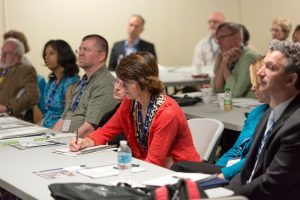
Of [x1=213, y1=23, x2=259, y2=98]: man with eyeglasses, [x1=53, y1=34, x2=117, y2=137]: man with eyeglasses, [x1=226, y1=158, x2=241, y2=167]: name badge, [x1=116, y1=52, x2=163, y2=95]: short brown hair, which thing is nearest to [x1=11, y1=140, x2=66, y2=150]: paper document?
[x1=53, y1=34, x2=117, y2=137]: man with eyeglasses

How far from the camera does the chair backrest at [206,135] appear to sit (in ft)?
12.3

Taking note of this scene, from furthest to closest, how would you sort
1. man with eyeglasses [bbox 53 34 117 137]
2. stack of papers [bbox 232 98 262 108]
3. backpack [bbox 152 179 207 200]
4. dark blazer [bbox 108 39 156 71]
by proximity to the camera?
dark blazer [bbox 108 39 156 71] → stack of papers [bbox 232 98 262 108] → man with eyeglasses [bbox 53 34 117 137] → backpack [bbox 152 179 207 200]

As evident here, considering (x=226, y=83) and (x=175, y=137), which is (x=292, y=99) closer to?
(x=175, y=137)

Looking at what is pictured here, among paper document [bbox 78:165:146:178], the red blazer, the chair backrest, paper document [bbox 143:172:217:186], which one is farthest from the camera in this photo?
the chair backrest

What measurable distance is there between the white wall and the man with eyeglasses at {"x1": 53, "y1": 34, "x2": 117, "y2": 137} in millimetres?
3601

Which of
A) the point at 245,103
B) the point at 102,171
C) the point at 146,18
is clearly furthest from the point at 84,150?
the point at 146,18

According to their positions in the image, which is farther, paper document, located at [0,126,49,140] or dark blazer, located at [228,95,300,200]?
paper document, located at [0,126,49,140]

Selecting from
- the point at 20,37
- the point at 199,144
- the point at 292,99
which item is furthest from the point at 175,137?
the point at 20,37

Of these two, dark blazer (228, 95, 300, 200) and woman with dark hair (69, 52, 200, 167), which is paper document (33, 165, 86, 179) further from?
dark blazer (228, 95, 300, 200)

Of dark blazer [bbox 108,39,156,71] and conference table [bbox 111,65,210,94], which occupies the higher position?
dark blazer [bbox 108,39,156,71]

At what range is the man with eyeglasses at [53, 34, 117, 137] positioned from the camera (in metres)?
4.53

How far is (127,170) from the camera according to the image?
9.43 feet

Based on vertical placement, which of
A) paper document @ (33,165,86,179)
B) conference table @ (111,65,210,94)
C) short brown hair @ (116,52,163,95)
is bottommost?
conference table @ (111,65,210,94)

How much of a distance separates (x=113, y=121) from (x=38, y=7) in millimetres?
4751
